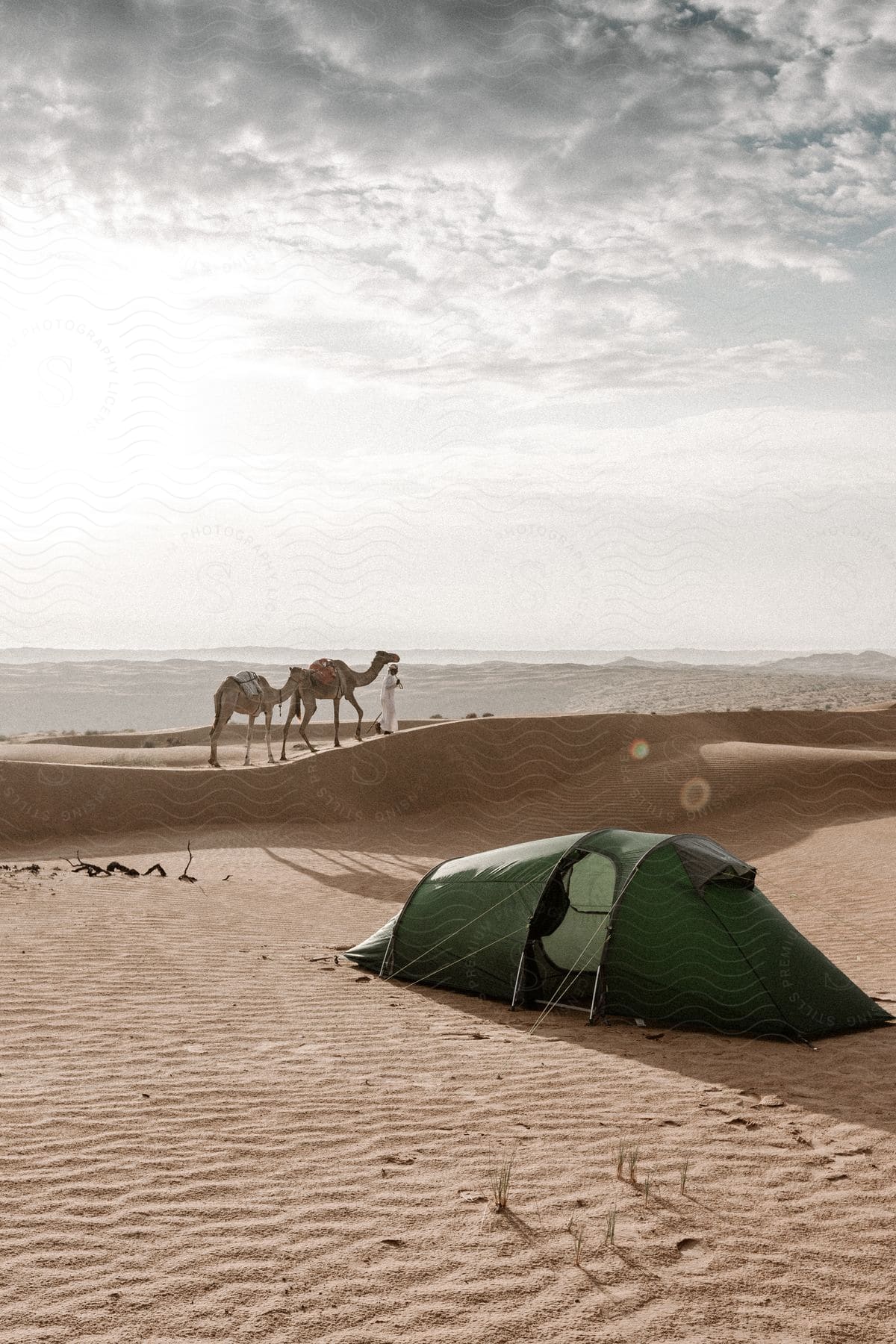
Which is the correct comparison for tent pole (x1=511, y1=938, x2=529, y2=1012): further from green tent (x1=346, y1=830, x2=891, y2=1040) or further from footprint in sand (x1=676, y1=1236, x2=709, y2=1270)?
footprint in sand (x1=676, y1=1236, x2=709, y2=1270)

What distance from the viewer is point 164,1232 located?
180 inches

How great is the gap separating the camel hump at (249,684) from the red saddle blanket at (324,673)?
1.45 metres

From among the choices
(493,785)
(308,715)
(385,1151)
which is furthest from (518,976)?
(308,715)

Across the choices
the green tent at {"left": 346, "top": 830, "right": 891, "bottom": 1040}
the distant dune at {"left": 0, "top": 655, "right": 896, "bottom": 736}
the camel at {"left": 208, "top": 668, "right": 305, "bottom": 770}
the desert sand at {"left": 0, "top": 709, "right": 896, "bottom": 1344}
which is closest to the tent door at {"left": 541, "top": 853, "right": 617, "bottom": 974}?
the green tent at {"left": 346, "top": 830, "right": 891, "bottom": 1040}

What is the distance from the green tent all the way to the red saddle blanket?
16951 mm

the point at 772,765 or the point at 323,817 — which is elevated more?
the point at 772,765

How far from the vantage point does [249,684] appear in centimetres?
2564

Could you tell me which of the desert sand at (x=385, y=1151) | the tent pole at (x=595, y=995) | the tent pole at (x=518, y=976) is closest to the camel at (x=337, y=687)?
the desert sand at (x=385, y=1151)

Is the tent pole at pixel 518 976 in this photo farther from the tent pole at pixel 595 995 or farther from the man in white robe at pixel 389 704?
the man in white robe at pixel 389 704

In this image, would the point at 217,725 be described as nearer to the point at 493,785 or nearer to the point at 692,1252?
the point at 493,785

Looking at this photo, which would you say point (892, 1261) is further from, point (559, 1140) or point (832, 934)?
point (832, 934)

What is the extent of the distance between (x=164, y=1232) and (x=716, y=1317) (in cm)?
236

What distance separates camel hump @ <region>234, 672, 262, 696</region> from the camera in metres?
25.5

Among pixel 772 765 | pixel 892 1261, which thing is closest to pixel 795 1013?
pixel 892 1261
